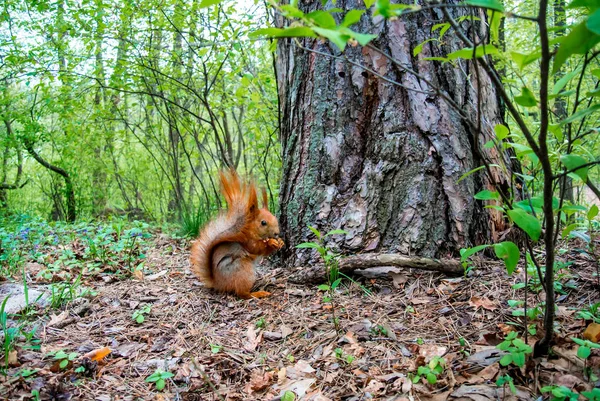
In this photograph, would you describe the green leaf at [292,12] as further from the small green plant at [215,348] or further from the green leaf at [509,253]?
the small green plant at [215,348]

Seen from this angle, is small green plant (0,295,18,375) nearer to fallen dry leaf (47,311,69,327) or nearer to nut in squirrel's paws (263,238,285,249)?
fallen dry leaf (47,311,69,327)

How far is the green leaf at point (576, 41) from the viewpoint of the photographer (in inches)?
34.3

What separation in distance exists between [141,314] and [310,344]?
112 centimetres

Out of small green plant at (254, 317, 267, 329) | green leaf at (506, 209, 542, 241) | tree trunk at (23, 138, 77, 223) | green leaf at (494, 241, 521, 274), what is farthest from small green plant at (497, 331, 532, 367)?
tree trunk at (23, 138, 77, 223)

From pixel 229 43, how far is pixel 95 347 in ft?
10.2

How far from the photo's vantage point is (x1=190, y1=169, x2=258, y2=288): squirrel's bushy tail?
282 centimetres

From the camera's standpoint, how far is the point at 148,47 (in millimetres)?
5438

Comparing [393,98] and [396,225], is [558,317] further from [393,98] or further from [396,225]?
[393,98]

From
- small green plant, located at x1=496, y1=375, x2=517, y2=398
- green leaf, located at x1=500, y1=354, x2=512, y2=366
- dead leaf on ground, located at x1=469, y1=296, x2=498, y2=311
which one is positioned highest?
green leaf, located at x1=500, y1=354, x2=512, y2=366

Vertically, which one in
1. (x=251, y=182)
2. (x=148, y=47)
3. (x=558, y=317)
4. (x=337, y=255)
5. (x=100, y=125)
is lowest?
(x=558, y=317)

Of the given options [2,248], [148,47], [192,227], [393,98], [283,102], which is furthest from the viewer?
[148,47]

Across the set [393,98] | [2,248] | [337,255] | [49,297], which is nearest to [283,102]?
[393,98]

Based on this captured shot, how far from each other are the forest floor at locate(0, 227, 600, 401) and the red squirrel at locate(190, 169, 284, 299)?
0.48 ft

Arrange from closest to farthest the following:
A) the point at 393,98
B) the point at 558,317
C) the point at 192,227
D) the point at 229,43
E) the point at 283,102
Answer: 1. the point at 558,317
2. the point at 393,98
3. the point at 283,102
4. the point at 229,43
5. the point at 192,227
